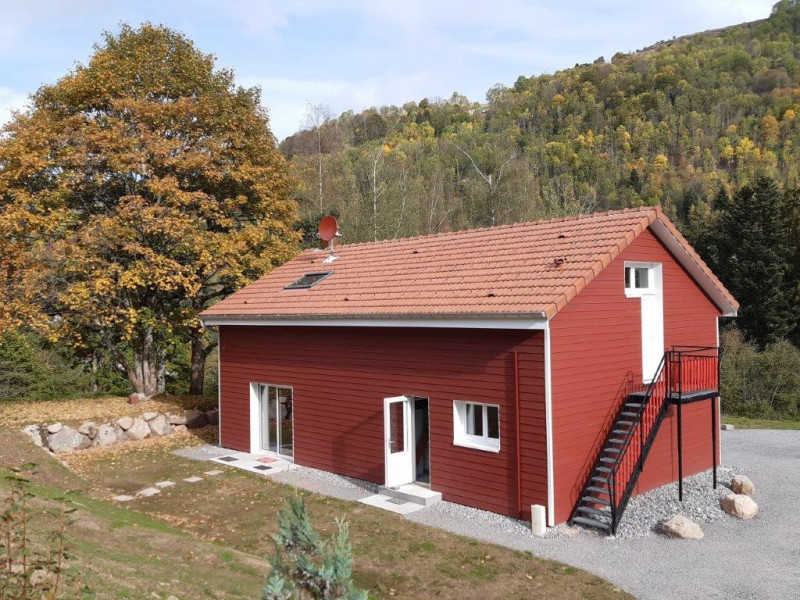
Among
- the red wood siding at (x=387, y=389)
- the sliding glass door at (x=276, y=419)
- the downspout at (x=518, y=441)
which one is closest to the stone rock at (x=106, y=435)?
the red wood siding at (x=387, y=389)

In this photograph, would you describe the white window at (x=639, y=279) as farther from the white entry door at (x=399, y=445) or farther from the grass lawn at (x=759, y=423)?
the grass lawn at (x=759, y=423)

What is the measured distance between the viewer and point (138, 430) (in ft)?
60.3

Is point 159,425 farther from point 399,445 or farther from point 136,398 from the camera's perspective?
point 399,445

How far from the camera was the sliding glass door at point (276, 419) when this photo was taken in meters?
16.4

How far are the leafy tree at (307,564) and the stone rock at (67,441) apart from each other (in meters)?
15.2

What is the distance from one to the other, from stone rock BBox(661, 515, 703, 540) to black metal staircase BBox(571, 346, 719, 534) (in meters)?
0.72

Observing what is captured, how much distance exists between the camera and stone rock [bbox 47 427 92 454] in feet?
55.9

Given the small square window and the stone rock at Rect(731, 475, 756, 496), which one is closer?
the stone rock at Rect(731, 475, 756, 496)

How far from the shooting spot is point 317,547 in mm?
4320

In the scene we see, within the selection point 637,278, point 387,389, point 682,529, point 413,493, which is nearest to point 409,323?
point 387,389

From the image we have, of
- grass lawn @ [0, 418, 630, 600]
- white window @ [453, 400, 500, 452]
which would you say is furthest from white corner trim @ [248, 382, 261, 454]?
white window @ [453, 400, 500, 452]

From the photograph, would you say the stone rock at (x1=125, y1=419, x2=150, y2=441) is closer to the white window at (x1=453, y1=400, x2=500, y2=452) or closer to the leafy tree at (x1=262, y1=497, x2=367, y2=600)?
the white window at (x1=453, y1=400, x2=500, y2=452)

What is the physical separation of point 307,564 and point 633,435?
28.6 ft

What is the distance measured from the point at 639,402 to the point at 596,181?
4829 cm
